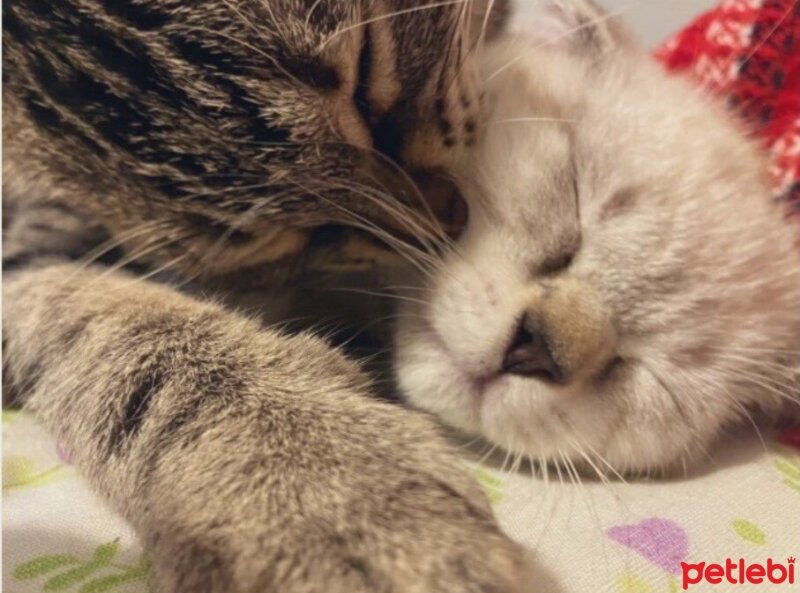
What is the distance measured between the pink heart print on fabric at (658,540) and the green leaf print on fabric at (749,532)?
51 mm

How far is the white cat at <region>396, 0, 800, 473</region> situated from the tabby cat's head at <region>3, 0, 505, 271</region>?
0.11m

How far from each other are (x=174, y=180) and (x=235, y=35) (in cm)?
13

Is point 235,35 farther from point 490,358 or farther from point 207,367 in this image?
point 490,358

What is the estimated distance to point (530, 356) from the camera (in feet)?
2.52

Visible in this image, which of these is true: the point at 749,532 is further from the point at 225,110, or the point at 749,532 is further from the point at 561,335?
the point at 225,110

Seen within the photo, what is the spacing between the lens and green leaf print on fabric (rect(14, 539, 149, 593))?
0.57 metres

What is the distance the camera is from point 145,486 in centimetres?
60

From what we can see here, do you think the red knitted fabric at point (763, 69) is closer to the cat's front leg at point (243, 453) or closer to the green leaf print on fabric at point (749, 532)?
the green leaf print on fabric at point (749, 532)

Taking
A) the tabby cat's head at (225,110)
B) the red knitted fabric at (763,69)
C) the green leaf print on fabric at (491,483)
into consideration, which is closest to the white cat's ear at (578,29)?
the red knitted fabric at (763,69)

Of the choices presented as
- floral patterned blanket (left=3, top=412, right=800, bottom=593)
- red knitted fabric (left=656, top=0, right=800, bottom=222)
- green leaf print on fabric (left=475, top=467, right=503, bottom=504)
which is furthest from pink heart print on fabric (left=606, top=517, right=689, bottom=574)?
red knitted fabric (left=656, top=0, right=800, bottom=222)

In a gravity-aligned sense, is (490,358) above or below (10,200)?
above

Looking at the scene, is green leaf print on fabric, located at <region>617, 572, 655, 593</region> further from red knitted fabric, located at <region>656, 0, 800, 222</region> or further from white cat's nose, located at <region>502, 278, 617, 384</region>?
red knitted fabric, located at <region>656, 0, 800, 222</region>

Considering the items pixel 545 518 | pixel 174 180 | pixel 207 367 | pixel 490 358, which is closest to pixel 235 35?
pixel 174 180

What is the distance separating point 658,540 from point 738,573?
63 mm
